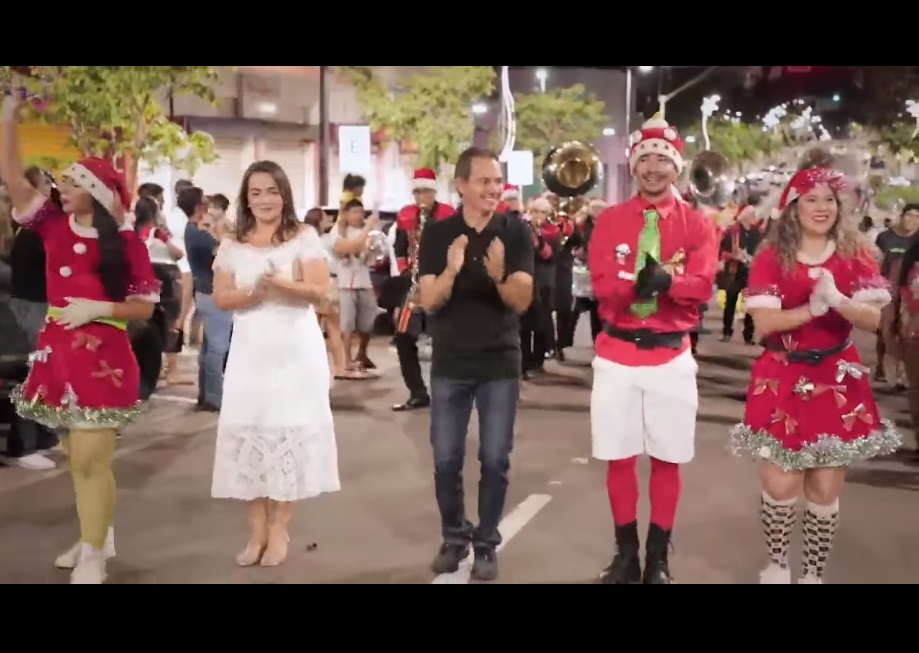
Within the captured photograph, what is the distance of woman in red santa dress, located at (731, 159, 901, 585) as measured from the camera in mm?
4160

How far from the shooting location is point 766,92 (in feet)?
147

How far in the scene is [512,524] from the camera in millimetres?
5504

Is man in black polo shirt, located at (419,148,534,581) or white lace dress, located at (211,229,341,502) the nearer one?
man in black polo shirt, located at (419,148,534,581)

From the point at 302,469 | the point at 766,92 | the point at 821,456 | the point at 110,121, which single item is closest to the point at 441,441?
the point at 302,469

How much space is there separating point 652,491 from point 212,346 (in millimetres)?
4820

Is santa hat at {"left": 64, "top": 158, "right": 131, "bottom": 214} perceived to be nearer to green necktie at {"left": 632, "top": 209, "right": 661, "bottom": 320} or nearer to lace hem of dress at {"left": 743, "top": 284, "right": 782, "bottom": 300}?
green necktie at {"left": 632, "top": 209, "right": 661, "bottom": 320}

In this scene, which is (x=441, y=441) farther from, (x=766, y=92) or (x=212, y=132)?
(x=766, y=92)

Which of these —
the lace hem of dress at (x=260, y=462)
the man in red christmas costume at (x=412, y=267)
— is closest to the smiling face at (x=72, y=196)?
the lace hem of dress at (x=260, y=462)

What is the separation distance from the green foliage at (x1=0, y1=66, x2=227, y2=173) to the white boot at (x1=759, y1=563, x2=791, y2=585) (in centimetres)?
1006

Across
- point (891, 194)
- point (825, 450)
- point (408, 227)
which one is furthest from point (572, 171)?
point (891, 194)

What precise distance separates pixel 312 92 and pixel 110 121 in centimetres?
1303

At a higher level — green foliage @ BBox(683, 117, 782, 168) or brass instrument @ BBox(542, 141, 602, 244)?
green foliage @ BBox(683, 117, 782, 168)

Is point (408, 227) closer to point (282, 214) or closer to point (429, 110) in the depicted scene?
point (282, 214)

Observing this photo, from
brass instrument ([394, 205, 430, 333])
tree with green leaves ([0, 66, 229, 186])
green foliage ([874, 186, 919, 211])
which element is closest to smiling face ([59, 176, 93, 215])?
brass instrument ([394, 205, 430, 333])
